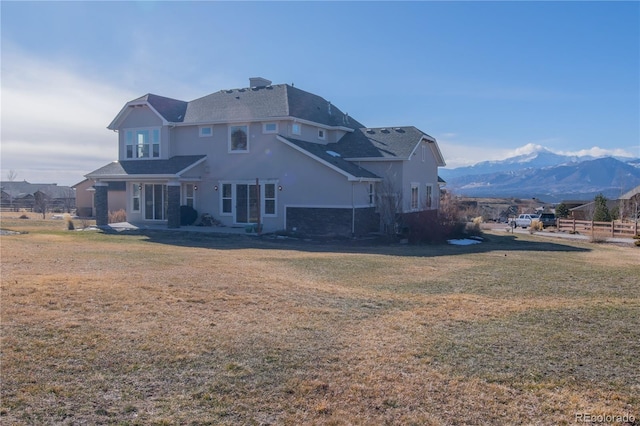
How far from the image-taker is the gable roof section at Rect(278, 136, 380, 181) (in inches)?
1083

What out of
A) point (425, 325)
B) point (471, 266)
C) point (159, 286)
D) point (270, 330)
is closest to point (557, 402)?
point (425, 325)

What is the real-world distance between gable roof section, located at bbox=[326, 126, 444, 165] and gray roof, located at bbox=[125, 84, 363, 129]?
163 centimetres

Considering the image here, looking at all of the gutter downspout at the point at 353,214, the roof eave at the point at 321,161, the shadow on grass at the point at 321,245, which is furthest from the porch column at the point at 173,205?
the gutter downspout at the point at 353,214

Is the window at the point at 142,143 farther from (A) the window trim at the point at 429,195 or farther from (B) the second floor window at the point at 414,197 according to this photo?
(A) the window trim at the point at 429,195

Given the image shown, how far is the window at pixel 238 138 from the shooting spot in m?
31.2

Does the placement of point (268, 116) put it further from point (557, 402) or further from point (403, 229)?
point (557, 402)

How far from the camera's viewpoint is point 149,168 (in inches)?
1282

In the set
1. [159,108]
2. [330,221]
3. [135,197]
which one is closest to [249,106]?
[159,108]

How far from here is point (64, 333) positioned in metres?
8.63

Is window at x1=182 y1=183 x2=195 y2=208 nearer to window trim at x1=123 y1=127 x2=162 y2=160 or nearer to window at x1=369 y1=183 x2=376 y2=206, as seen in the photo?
window trim at x1=123 y1=127 x2=162 y2=160

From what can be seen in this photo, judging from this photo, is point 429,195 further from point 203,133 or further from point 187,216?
point 187,216

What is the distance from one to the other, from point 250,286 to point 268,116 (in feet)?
61.8

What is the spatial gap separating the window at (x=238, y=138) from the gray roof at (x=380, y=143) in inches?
204

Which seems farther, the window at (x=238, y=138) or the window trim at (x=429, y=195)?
the window trim at (x=429, y=195)
